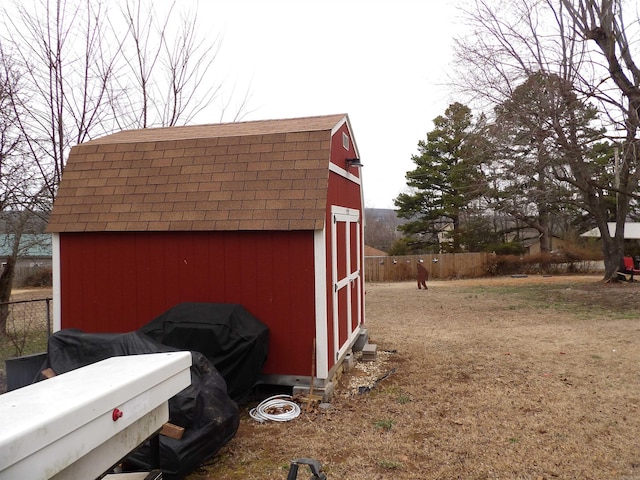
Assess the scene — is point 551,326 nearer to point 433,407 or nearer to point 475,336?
point 475,336

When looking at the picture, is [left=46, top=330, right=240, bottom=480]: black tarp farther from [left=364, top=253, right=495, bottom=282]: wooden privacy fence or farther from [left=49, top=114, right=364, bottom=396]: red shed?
[left=364, top=253, right=495, bottom=282]: wooden privacy fence

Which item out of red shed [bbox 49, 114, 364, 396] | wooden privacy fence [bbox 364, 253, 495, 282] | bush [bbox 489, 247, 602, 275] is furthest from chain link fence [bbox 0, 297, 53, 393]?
bush [bbox 489, 247, 602, 275]

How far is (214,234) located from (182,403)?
2311 millimetres

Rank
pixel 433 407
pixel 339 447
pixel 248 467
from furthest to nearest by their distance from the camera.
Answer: pixel 433 407
pixel 339 447
pixel 248 467

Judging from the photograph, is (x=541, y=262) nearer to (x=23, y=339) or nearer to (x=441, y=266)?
(x=441, y=266)

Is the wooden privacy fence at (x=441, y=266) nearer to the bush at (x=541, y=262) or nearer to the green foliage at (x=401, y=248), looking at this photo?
the bush at (x=541, y=262)

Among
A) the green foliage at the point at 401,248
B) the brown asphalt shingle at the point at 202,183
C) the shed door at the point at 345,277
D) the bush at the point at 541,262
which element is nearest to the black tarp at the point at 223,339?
the brown asphalt shingle at the point at 202,183

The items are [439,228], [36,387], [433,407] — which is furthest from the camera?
[439,228]

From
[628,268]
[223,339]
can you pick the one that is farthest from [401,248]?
[223,339]

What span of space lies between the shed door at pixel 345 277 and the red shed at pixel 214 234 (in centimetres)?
5

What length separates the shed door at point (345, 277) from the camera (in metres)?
5.71

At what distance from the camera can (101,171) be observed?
5.93 metres

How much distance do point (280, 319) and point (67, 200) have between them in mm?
3142

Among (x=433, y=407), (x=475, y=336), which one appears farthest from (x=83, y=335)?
(x=475, y=336)
